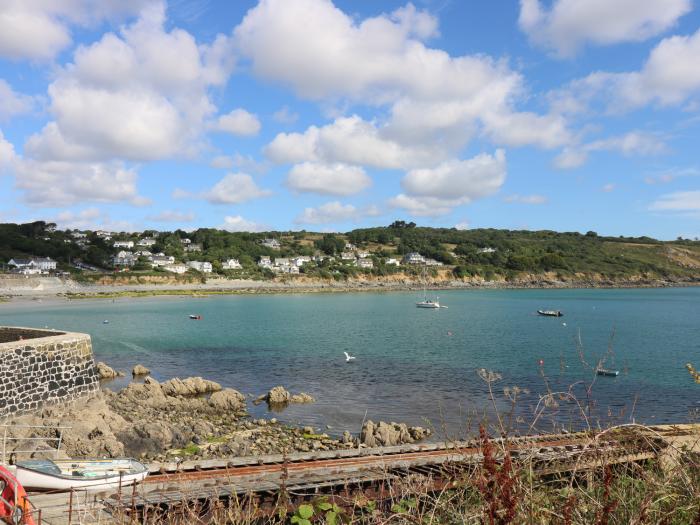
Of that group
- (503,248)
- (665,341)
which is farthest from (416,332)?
(503,248)

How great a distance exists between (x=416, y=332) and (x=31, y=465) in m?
48.3

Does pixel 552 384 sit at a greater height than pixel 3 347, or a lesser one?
lesser

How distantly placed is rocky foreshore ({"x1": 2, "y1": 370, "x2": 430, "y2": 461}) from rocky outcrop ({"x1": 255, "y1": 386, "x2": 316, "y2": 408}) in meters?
0.05

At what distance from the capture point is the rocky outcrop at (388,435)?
63.2 feet

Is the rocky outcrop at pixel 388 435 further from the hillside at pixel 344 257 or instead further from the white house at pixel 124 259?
the white house at pixel 124 259

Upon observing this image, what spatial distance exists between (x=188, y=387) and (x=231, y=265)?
131039 mm

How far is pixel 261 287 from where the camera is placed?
135 meters

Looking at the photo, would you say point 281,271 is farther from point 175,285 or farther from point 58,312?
point 58,312

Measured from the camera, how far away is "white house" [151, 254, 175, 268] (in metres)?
→ 144

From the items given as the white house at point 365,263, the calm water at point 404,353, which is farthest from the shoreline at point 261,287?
the calm water at point 404,353

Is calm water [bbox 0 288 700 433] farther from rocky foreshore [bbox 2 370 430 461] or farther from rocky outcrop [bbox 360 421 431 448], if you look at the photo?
rocky outcrop [bbox 360 421 431 448]

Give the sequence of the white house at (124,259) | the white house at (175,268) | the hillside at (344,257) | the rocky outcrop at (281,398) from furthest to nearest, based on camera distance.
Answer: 1. the white house at (124,259)
2. the hillside at (344,257)
3. the white house at (175,268)
4. the rocky outcrop at (281,398)

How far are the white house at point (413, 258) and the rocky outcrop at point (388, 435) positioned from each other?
151 m

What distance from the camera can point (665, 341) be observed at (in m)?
49.9
